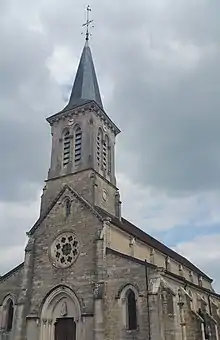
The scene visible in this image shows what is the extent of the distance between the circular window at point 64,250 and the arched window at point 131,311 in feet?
16.0

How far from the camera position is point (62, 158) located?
3319 centimetres

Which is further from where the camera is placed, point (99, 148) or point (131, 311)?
point (99, 148)

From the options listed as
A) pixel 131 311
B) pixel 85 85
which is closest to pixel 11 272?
pixel 131 311

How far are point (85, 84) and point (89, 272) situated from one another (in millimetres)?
18639

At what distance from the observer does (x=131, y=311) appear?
23828mm

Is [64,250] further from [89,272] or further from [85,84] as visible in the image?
[85,84]

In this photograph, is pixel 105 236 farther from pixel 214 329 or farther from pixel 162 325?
pixel 214 329

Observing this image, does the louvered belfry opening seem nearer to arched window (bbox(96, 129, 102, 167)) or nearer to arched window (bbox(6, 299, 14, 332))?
arched window (bbox(96, 129, 102, 167))

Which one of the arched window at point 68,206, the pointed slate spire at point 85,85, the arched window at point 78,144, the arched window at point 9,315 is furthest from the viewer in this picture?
the pointed slate spire at point 85,85

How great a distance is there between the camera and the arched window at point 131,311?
76.8 feet

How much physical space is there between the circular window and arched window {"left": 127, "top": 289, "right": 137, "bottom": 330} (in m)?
4.88

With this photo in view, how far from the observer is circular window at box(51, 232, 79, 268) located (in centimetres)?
2712

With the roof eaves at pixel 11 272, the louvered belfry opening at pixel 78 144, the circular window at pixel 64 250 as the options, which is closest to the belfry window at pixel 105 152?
the louvered belfry opening at pixel 78 144

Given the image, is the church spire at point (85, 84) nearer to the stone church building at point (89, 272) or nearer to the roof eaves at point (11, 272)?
the stone church building at point (89, 272)
